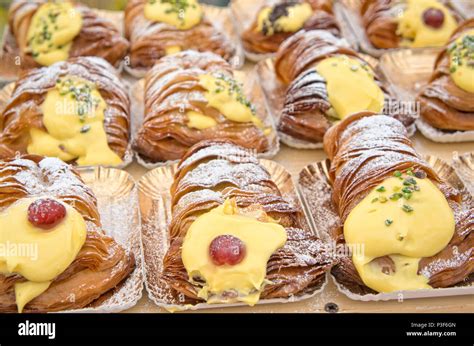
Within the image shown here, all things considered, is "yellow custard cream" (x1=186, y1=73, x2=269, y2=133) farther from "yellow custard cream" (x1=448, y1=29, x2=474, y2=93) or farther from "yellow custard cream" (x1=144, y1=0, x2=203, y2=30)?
"yellow custard cream" (x1=448, y1=29, x2=474, y2=93)

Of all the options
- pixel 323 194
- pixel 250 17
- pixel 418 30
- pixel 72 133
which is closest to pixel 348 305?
pixel 323 194

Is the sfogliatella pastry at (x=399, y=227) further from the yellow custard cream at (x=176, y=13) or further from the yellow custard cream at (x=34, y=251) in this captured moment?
the yellow custard cream at (x=176, y=13)

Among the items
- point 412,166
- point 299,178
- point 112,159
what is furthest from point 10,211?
point 412,166

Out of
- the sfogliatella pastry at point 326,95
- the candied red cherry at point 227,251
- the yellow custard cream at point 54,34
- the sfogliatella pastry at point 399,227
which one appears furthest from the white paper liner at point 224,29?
the candied red cherry at point 227,251

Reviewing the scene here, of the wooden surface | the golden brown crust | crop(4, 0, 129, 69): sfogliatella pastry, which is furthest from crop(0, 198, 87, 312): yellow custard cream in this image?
the golden brown crust

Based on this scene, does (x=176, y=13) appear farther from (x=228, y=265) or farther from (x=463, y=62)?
(x=228, y=265)
